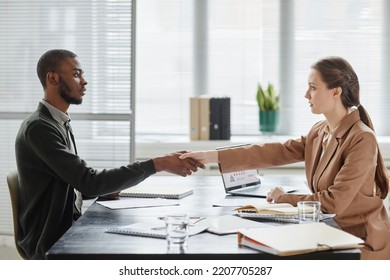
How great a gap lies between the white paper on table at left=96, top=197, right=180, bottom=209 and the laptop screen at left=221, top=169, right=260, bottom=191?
0.30 m

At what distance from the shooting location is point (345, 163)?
2.60 meters

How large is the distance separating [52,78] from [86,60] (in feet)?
4.33

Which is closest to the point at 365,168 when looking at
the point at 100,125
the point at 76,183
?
the point at 76,183

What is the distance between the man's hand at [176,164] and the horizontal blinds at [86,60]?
1.26 metres

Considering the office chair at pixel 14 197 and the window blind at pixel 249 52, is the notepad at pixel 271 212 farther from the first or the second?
the window blind at pixel 249 52

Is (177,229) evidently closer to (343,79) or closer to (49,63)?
(343,79)

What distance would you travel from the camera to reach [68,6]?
4.20 metres

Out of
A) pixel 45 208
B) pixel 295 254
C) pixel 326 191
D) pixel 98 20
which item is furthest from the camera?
pixel 98 20

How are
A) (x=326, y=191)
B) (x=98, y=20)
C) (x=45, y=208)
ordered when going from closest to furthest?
1. (x=326, y=191)
2. (x=45, y=208)
3. (x=98, y=20)

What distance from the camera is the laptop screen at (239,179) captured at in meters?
2.96

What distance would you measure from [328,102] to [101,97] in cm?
184

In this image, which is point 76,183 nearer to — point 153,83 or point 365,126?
point 365,126

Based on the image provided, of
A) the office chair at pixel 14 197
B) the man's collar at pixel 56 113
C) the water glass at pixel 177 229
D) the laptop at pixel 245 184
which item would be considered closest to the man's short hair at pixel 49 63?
the man's collar at pixel 56 113

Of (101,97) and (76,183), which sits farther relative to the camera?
(101,97)
